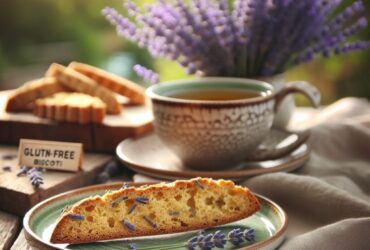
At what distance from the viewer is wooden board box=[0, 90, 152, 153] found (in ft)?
4.96

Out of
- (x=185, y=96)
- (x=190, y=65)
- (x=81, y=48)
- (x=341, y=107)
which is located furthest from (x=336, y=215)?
(x=81, y=48)

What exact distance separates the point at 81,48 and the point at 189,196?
392 centimetres

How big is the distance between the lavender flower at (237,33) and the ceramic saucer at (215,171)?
0.17m

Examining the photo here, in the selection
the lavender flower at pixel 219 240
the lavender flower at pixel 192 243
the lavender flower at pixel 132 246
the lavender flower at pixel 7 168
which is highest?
the lavender flower at pixel 219 240

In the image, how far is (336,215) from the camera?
1.13 metres

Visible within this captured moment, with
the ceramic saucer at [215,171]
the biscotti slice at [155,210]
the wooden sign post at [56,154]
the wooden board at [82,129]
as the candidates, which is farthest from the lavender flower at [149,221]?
the wooden board at [82,129]

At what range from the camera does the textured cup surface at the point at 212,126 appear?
4.12 feet

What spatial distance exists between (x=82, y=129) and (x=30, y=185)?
1.04 feet

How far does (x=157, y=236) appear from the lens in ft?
3.23

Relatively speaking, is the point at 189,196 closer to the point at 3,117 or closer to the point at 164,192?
the point at 164,192

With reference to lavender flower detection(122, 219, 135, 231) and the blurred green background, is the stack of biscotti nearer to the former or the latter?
lavender flower detection(122, 219, 135, 231)

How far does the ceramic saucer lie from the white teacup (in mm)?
34

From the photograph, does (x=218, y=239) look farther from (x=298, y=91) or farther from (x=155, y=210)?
(x=298, y=91)

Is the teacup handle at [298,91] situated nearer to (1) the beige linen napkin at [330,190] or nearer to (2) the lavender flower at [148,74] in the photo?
(1) the beige linen napkin at [330,190]
